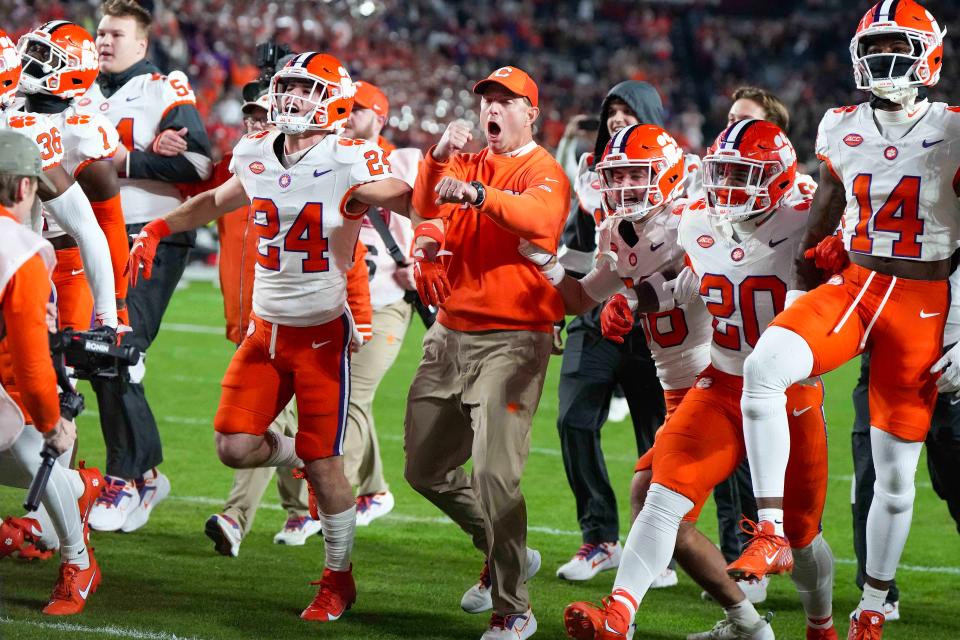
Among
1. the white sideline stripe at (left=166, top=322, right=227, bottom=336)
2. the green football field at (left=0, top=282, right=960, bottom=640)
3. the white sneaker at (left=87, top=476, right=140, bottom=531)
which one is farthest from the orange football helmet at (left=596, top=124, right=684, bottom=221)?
the white sideline stripe at (left=166, top=322, right=227, bottom=336)

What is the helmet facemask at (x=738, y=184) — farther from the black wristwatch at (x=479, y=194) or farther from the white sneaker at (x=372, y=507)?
the white sneaker at (x=372, y=507)

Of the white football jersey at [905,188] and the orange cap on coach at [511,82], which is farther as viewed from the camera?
the orange cap on coach at [511,82]

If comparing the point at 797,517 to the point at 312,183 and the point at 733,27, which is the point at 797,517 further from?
the point at 733,27

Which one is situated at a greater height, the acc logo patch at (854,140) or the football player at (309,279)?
the acc logo patch at (854,140)

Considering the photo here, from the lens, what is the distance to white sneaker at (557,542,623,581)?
5.82m

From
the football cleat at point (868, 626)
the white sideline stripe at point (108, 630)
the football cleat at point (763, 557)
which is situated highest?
the football cleat at point (763, 557)

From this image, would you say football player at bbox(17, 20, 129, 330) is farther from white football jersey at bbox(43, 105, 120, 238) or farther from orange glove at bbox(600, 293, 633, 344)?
orange glove at bbox(600, 293, 633, 344)

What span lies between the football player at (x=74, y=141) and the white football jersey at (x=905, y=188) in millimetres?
2933

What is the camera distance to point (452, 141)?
15.4ft

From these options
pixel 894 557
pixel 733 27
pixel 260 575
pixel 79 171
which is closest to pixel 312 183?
pixel 79 171

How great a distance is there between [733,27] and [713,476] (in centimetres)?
2543

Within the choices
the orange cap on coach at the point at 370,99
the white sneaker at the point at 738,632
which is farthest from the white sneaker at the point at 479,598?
the orange cap on coach at the point at 370,99

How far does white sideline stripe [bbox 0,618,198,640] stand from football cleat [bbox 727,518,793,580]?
1.86 m

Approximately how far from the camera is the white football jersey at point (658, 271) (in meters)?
4.87
